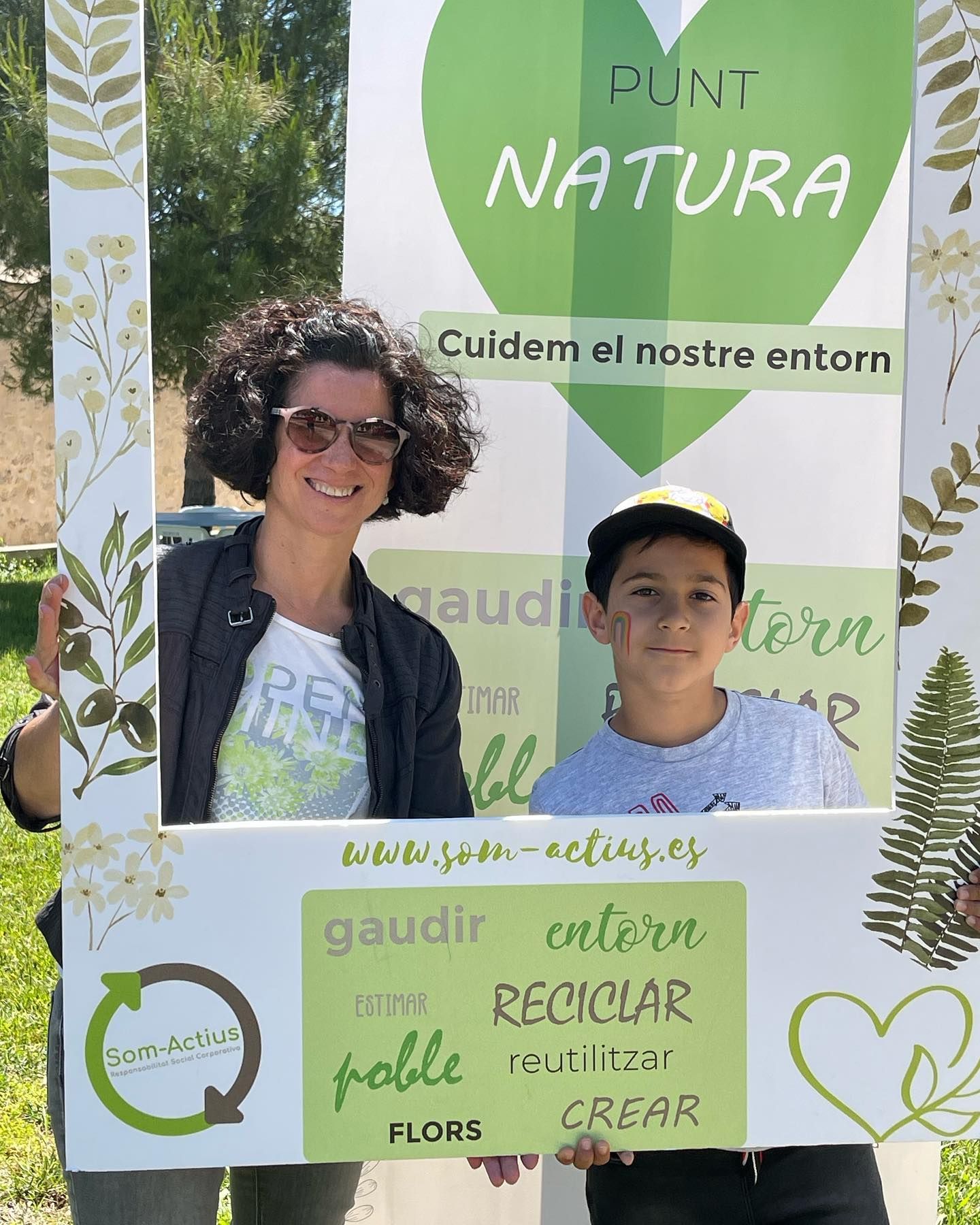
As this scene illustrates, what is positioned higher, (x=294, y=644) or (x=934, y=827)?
(x=294, y=644)

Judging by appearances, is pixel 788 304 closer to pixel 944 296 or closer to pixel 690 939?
pixel 944 296

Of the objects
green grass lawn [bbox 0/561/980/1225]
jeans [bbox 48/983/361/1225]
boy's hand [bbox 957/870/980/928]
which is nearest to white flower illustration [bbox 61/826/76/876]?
jeans [bbox 48/983/361/1225]

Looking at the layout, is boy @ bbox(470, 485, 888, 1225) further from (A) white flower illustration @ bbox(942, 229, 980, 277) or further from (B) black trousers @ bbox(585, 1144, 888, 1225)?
(A) white flower illustration @ bbox(942, 229, 980, 277)

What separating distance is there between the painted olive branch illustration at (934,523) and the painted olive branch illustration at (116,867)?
0.82 m

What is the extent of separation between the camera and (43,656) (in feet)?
4.00

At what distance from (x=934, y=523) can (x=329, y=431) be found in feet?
2.76

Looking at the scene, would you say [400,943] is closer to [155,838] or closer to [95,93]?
[155,838]

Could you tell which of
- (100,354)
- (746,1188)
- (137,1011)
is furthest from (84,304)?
(746,1188)

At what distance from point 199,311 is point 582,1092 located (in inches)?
167

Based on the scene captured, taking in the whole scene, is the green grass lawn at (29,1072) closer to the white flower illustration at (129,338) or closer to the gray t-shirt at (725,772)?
the gray t-shirt at (725,772)

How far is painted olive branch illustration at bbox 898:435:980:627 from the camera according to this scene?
1223 millimetres

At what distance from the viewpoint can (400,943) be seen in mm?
1183

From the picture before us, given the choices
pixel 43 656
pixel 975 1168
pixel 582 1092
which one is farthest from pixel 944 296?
pixel 975 1168

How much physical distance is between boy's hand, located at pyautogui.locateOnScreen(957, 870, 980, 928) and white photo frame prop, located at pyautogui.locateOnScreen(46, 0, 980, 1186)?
2 centimetres
